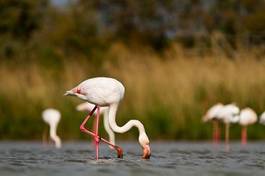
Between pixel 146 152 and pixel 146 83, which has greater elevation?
pixel 146 83

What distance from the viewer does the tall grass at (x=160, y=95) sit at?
18498mm

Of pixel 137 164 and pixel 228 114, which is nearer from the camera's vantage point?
pixel 137 164

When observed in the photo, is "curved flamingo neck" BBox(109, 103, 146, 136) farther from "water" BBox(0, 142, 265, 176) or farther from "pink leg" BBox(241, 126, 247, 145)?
"pink leg" BBox(241, 126, 247, 145)

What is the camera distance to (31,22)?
34375 mm

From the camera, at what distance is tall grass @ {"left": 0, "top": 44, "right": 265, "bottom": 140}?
18.5 meters

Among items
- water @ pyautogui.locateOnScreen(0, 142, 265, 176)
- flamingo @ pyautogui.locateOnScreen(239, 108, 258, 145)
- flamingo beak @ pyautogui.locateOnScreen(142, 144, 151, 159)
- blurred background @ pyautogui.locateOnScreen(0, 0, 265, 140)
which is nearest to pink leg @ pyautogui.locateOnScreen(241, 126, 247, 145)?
flamingo @ pyautogui.locateOnScreen(239, 108, 258, 145)

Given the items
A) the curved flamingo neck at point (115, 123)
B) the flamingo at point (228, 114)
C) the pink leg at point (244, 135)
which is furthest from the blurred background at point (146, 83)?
the curved flamingo neck at point (115, 123)

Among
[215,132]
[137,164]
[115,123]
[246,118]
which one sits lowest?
[137,164]

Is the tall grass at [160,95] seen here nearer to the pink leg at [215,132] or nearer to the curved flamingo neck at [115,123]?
the pink leg at [215,132]

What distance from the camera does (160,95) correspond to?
63.7ft

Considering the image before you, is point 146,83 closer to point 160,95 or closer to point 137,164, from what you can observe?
point 160,95

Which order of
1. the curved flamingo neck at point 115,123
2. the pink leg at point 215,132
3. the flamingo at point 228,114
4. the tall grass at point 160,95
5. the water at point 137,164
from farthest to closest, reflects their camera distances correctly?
the tall grass at point 160,95 → the pink leg at point 215,132 → the flamingo at point 228,114 → the curved flamingo neck at point 115,123 → the water at point 137,164

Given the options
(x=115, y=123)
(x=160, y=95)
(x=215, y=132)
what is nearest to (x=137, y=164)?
(x=115, y=123)

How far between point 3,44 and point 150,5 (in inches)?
415
